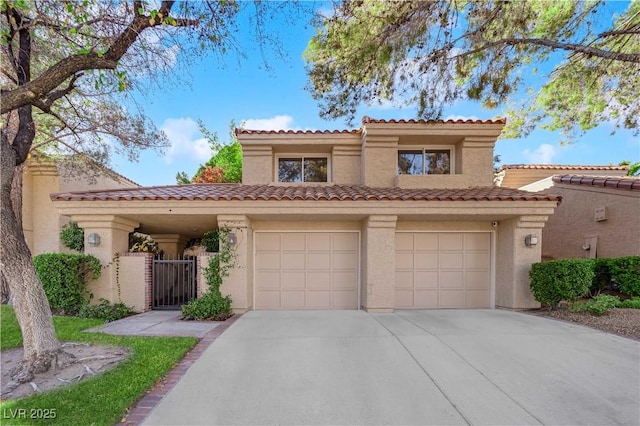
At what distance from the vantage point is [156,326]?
272 inches

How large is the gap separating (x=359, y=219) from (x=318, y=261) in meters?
1.84

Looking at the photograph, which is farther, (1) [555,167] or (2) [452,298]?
(1) [555,167]

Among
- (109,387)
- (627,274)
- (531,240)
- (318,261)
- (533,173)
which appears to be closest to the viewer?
(109,387)

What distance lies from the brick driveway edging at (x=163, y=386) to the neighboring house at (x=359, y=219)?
2675 millimetres

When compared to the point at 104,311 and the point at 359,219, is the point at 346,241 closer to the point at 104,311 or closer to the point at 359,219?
the point at 359,219

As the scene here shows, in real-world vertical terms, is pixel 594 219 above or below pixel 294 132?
below

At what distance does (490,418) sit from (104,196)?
9.51 meters

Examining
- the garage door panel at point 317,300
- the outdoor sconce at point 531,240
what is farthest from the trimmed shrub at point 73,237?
the outdoor sconce at point 531,240

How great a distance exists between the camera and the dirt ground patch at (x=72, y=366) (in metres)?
4.08

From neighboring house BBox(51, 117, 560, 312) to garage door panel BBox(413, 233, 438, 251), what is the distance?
31mm

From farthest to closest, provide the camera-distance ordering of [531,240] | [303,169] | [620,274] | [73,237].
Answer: [303,169] → [73,237] → [620,274] → [531,240]

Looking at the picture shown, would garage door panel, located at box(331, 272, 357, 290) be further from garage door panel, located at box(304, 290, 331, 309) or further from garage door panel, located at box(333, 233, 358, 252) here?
garage door panel, located at box(333, 233, 358, 252)

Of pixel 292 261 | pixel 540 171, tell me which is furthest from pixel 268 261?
pixel 540 171

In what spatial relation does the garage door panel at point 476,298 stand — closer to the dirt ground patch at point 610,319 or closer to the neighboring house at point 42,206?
the dirt ground patch at point 610,319
